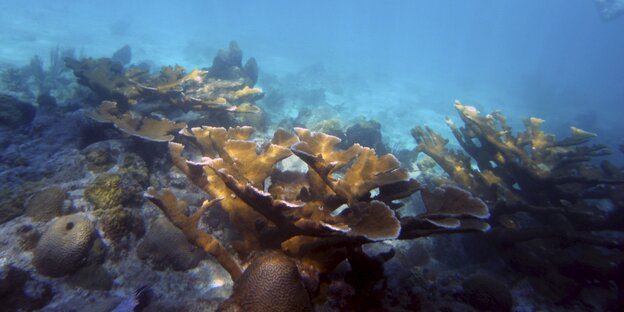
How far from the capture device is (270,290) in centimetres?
208

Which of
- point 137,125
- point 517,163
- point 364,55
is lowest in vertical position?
point 137,125

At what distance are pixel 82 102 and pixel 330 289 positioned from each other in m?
7.00

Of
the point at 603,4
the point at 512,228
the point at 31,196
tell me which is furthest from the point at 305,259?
the point at 603,4

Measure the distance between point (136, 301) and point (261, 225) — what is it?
1.28m

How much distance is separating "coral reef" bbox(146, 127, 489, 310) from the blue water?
44.7 feet

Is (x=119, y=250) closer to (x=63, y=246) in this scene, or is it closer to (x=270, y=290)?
(x=63, y=246)

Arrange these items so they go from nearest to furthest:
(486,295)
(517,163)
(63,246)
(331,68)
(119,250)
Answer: (63,246), (119,250), (486,295), (517,163), (331,68)

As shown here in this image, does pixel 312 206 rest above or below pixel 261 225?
above

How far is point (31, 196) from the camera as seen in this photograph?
3.24m

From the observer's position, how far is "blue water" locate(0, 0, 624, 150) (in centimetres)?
2481

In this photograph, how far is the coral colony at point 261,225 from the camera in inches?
95.3

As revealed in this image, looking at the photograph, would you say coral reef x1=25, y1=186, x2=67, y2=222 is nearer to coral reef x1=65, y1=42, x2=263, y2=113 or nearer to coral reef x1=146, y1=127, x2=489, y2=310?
coral reef x1=146, y1=127, x2=489, y2=310

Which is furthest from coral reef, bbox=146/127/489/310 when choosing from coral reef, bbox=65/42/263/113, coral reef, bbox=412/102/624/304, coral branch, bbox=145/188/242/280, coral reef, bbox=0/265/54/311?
coral reef, bbox=65/42/263/113

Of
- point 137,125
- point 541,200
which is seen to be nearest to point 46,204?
point 137,125
